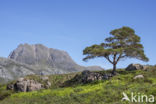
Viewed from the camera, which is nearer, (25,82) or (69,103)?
(69,103)

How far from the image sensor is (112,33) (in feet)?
159

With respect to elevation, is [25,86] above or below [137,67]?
below

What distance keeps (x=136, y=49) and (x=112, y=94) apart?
2306cm

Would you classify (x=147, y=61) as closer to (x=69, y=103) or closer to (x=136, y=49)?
(x=136, y=49)

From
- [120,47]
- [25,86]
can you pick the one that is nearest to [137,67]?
[120,47]

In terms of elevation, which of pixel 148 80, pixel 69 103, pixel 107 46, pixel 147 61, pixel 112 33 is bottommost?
pixel 69 103

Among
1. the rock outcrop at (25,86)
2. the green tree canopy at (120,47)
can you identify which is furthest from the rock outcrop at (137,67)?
the rock outcrop at (25,86)

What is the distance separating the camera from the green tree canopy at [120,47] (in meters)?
43.9

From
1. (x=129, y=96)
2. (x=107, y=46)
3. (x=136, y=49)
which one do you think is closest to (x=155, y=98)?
(x=129, y=96)

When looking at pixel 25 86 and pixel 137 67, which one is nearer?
pixel 25 86

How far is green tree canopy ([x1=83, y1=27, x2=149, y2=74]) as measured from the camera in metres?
43.9

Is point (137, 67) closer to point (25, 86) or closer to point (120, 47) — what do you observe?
point (120, 47)

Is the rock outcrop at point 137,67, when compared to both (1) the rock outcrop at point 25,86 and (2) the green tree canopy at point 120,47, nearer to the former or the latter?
(2) the green tree canopy at point 120,47

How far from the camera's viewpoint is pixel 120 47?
153 ft
